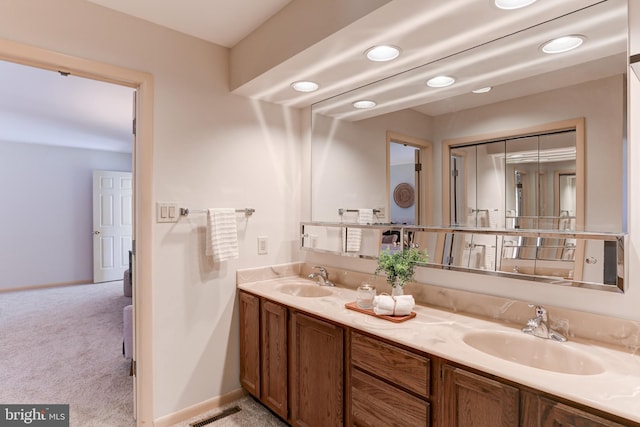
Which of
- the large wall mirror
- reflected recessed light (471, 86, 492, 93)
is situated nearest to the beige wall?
the large wall mirror

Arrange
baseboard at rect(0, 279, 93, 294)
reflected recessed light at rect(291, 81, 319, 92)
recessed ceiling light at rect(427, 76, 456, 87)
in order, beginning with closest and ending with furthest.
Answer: recessed ceiling light at rect(427, 76, 456, 87) < reflected recessed light at rect(291, 81, 319, 92) < baseboard at rect(0, 279, 93, 294)

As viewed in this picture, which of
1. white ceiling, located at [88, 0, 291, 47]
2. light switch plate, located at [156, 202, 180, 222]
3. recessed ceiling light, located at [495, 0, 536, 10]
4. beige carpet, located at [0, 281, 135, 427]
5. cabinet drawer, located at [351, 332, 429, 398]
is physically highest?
white ceiling, located at [88, 0, 291, 47]

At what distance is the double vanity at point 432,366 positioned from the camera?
102 centimetres

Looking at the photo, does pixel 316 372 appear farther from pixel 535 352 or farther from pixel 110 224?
pixel 110 224

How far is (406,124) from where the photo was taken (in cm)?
201

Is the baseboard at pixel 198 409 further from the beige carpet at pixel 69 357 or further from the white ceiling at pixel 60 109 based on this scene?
the white ceiling at pixel 60 109

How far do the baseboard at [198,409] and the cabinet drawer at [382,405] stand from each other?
1.11m

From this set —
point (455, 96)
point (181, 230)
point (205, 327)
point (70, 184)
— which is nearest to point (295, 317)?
point (205, 327)

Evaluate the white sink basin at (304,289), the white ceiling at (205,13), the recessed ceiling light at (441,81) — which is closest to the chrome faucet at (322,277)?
the white sink basin at (304,289)

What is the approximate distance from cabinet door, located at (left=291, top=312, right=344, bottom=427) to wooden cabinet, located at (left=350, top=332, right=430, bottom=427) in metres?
0.10

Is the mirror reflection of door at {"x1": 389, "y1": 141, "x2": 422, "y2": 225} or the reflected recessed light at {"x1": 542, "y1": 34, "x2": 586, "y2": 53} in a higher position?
the reflected recessed light at {"x1": 542, "y1": 34, "x2": 586, "y2": 53}

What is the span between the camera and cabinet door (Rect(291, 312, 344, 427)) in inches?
64.6

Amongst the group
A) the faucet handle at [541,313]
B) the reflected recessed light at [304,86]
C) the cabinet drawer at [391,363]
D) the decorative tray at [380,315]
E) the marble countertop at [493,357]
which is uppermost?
the reflected recessed light at [304,86]
